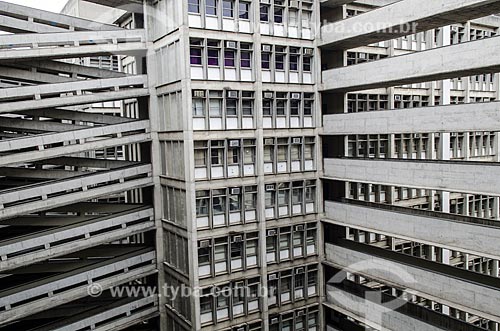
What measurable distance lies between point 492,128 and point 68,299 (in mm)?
17261

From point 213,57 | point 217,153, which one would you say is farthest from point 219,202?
point 213,57

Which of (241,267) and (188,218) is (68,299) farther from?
(241,267)

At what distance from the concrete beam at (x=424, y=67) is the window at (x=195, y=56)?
6.39m

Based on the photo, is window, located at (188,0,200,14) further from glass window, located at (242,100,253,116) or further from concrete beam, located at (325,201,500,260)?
concrete beam, located at (325,201,500,260)

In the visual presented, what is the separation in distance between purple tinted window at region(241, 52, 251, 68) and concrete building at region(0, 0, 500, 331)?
10 cm

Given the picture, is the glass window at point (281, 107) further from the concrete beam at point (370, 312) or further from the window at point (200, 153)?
the concrete beam at point (370, 312)

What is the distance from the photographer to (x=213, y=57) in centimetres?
1948

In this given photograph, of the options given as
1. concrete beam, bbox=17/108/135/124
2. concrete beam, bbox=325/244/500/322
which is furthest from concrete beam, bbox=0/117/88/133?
concrete beam, bbox=325/244/500/322

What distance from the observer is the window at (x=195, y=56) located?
18922 mm

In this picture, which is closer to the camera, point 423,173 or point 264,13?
point 423,173

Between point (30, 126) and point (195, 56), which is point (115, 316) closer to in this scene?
point (30, 126)

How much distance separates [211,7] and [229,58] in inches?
84.4

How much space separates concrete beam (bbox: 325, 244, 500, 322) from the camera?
1562 centimetres

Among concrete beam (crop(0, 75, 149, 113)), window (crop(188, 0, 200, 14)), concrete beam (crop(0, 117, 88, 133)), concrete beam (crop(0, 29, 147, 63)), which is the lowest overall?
concrete beam (crop(0, 117, 88, 133))
